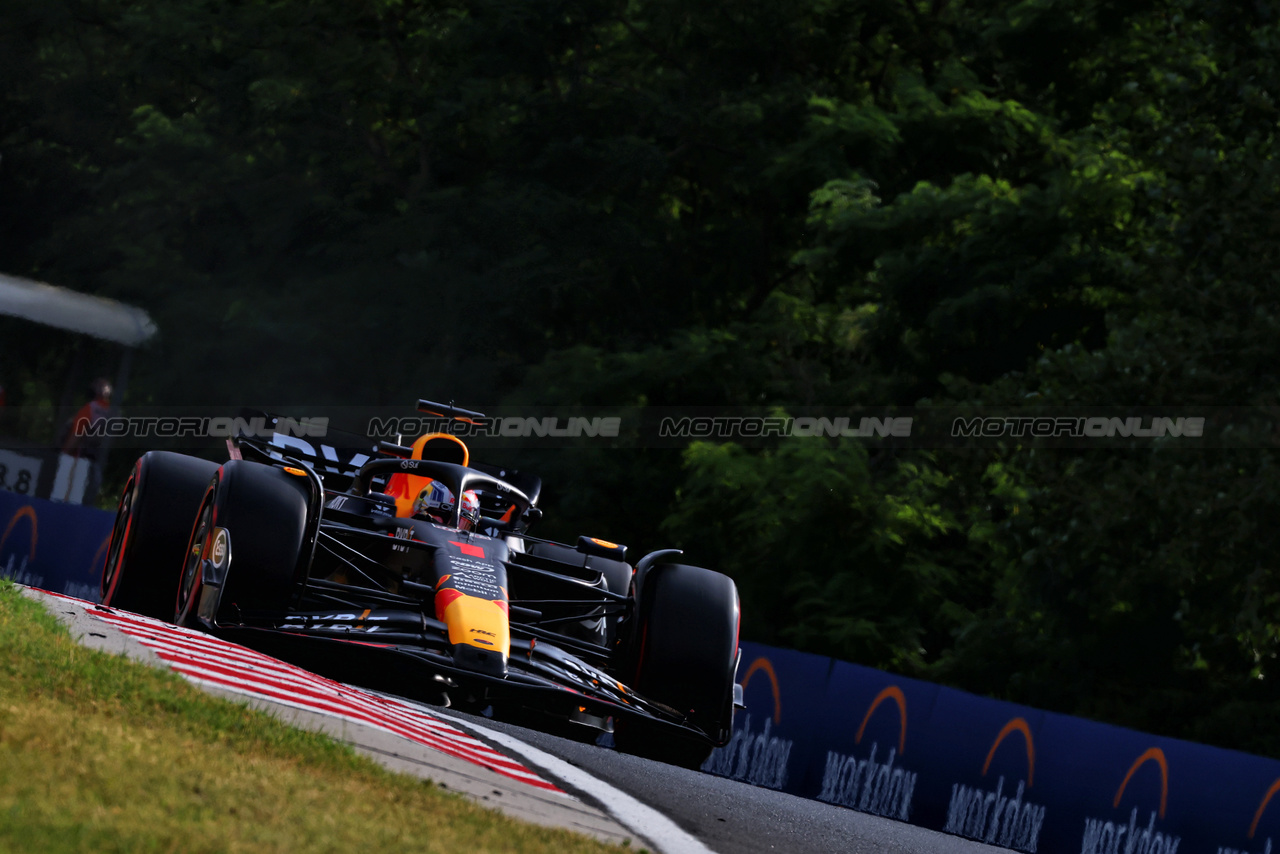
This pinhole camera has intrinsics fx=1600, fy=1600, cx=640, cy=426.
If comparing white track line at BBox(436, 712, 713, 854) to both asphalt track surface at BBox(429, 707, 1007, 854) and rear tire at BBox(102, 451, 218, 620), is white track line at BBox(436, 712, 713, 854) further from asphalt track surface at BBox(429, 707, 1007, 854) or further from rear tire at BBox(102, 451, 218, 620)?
rear tire at BBox(102, 451, 218, 620)

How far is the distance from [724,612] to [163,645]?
2883 millimetres

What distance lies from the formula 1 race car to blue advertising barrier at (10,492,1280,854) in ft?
6.56

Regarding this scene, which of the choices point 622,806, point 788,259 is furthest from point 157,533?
point 788,259

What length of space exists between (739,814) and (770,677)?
151 inches

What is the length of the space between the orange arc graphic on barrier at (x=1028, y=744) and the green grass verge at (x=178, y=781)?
5136mm

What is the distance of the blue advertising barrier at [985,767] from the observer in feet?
26.3

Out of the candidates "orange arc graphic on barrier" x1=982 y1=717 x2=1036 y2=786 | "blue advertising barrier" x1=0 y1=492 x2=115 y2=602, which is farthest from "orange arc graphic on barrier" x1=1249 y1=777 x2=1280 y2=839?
"blue advertising barrier" x1=0 y1=492 x2=115 y2=602

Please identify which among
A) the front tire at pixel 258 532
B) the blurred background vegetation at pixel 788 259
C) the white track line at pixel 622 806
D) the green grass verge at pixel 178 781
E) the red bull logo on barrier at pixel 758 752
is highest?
the blurred background vegetation at pixel 788 259

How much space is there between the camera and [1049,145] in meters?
19.0

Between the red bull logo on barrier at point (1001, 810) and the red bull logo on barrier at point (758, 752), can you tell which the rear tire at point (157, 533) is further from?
the red bull logo on barrier at point (1001, 810)

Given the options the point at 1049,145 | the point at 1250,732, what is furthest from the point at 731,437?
the point at 1250,732

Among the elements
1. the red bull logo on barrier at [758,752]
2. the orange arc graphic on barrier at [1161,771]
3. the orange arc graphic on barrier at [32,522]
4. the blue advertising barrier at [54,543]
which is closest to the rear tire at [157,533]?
the red bull logo on barrier at [758,752]

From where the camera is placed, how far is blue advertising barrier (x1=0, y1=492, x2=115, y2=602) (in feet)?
48.1

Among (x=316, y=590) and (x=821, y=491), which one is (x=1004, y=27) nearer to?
(x=821, y=491)
